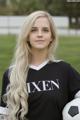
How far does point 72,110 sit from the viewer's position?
3684mm

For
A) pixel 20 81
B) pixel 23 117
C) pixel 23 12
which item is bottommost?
pixel 23 12

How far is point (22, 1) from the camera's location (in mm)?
59469

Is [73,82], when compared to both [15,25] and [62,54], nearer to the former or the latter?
[62,54]

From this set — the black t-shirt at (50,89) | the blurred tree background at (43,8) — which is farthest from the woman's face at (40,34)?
the blurred tree background at (43,8)

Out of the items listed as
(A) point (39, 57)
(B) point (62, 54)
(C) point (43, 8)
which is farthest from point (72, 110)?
(C) point (43, 8)

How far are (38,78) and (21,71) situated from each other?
133mm

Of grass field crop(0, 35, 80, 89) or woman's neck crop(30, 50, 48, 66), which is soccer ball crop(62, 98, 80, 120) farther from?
Result: grass field crop(0, 35, 80, 89)

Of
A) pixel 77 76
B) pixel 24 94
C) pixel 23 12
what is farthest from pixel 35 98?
pixel 23 12

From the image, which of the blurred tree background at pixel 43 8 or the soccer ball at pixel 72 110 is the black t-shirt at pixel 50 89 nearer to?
the soccer ball at pixel 72 110

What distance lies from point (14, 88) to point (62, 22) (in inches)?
1598

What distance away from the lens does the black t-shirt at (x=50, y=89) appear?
3570 mm

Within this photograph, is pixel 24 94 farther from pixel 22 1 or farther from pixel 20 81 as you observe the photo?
pixel 22 1

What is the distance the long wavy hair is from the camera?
3596 millimetres

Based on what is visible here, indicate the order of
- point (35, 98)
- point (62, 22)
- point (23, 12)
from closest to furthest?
point (35, 98) → point (62, 22) → point (23, 12)
